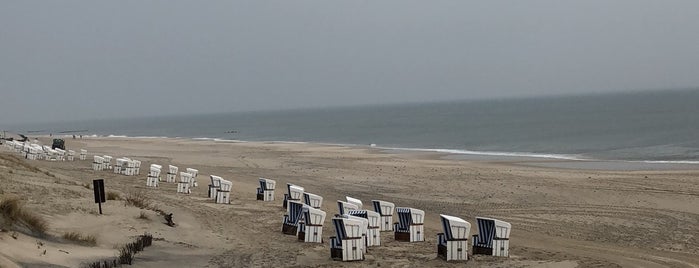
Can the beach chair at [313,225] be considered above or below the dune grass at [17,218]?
below

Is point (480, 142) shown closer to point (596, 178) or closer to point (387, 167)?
point (387, 167)

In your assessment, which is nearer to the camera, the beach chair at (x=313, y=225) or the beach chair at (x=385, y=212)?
the beach chair at (x=313, y=225)

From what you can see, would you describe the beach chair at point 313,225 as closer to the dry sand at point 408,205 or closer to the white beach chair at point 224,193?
the dry sand at point 408,205

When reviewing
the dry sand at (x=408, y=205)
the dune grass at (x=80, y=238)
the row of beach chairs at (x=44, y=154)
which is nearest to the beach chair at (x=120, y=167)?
the dry sand at (x=408, y=205)

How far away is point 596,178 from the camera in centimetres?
2373

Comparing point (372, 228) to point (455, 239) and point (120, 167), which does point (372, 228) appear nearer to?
point (455, 239)

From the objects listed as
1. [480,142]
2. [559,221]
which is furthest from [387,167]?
[480,142]

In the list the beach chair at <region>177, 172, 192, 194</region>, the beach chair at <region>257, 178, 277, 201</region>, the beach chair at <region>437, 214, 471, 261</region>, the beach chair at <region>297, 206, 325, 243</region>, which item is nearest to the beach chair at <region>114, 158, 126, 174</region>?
the beach chair at <region>177, 172, 192, 194</region>

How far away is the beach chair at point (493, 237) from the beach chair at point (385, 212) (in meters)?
2.84

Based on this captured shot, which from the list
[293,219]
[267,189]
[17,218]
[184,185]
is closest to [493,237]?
[293,219]

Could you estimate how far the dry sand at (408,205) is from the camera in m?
10.0

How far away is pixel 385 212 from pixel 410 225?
4.09 ft

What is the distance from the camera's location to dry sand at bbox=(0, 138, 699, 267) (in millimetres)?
10023

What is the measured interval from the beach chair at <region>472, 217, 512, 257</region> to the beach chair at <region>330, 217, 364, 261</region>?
6.63ft
